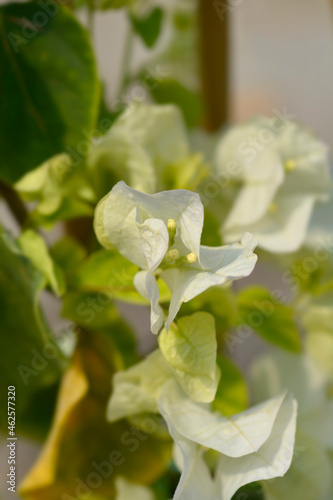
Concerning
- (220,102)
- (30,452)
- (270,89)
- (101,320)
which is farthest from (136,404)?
(270,89)

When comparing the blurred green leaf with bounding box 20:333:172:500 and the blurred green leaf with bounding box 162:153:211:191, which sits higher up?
the blurred green leaf with bounding box 162:153:211:191

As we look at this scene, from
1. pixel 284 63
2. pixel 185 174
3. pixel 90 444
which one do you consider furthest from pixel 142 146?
pixel 284 63

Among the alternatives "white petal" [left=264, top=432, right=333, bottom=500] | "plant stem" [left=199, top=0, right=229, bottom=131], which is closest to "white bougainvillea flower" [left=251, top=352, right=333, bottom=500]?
"white petal" [left=264, top=432, right=333, bottom=500]

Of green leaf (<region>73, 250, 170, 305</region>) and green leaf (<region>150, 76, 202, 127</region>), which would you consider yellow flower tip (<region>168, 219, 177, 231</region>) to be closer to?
green leaf (<region>73, 250, 170, 305</region>)

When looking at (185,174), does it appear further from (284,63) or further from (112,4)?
(284,63)

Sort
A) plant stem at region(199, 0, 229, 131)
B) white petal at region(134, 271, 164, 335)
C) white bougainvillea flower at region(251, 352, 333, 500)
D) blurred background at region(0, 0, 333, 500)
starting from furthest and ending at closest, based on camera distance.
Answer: blurred background at region(0, 0, 333, 500)
plant stem at region(199, 0, 229, 131)
white bougainvillea flower at region(251, 352, 333, 500)
white petal at region(134, 271, 164, 335)

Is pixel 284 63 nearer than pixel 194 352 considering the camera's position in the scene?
No

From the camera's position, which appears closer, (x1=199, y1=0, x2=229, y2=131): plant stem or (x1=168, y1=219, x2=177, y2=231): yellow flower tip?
(x1=168, y1=219, x2=177, y2=231): yellow flower tip

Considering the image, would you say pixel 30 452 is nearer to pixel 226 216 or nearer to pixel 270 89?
pixel 226 216
